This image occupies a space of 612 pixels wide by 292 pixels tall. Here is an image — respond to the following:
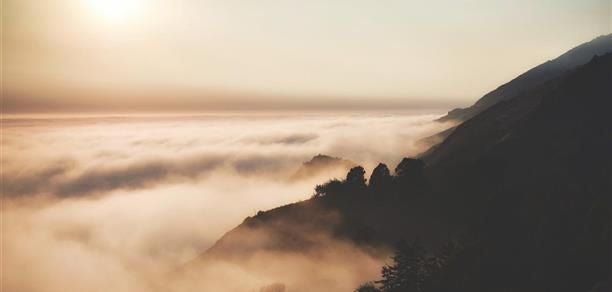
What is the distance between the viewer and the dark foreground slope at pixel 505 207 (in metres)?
34.6

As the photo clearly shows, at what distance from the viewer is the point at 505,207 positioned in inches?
2202

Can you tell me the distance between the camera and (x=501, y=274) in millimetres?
35688

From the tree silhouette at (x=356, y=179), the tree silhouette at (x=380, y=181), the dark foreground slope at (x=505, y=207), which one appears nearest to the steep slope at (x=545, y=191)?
the dark foreground slope at (x=505, y=207)

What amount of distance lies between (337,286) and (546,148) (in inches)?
1807

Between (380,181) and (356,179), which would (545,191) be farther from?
(356,179)

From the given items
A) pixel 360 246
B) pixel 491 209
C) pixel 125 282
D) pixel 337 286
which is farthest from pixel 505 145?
pixel 125 282

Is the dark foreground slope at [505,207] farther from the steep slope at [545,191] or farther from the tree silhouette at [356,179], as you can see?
the tree silhouette at [356,179]

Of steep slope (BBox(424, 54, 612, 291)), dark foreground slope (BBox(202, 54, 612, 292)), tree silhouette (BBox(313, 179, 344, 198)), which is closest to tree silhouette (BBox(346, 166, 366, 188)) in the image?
dark foreground slope (BBox(202, 54, 612, 292))

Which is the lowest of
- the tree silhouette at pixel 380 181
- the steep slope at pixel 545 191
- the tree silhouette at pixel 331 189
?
the tree silhouette at pixel 331 189

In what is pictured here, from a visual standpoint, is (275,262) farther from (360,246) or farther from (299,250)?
(360,246)

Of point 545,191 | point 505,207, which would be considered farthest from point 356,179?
point 545,191

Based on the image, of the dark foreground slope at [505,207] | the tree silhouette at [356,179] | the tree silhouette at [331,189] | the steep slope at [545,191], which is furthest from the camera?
the tree silhouette at [331,189]

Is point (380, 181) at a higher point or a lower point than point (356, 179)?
lower

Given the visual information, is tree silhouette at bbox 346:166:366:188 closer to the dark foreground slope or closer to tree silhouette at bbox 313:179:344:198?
the dark foreground slope
